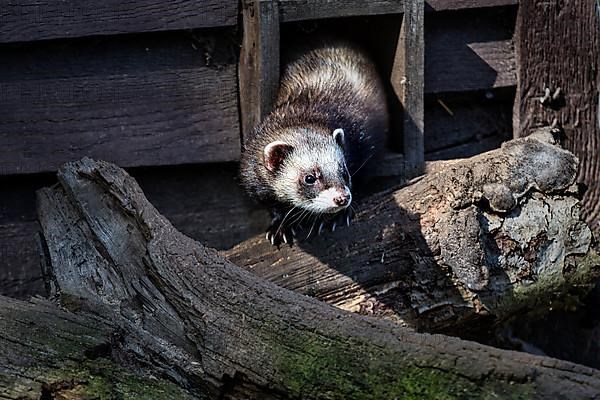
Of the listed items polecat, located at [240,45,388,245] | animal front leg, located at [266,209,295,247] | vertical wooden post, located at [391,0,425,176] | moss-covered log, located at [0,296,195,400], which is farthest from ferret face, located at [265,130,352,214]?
moss-covered log, located at [0,296,195,400]

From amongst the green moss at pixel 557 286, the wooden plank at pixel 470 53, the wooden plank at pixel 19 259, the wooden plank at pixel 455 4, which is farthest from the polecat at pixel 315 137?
the wooden plank at pixel 19 259

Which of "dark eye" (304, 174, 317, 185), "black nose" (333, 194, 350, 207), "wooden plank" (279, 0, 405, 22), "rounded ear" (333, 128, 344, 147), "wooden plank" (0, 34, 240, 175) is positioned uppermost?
"wooden plank" (279, 0, 405, 22)

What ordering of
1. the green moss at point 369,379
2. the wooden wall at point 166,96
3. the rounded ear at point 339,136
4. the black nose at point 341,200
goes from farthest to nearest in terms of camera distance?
the rounded ear at point 339,136, the wooden wall at point 166,96, the black nose at point 341,200, the green moss at point 369,379

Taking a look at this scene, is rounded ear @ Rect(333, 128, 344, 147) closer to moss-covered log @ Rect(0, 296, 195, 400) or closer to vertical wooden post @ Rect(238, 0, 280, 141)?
vertical wooden post @ Rect(238, 0, 280, 141)

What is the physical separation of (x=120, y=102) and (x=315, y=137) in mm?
881

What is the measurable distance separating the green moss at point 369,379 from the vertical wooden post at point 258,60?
1.73 meters

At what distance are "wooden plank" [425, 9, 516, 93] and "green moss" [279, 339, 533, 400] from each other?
213 centimetres

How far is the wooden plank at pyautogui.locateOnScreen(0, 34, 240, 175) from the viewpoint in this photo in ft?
13.9

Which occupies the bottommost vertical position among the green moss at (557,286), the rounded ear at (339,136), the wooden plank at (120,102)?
the green moss at (557,286)

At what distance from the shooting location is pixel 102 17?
13.7 feet

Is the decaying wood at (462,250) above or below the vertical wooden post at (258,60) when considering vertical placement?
below

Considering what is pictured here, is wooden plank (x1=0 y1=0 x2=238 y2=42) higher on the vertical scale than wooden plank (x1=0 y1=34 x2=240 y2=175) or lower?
higher

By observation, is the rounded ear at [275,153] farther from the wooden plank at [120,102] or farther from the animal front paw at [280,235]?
the animal front paw at [280,235]

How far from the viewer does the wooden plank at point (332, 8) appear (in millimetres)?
4113
